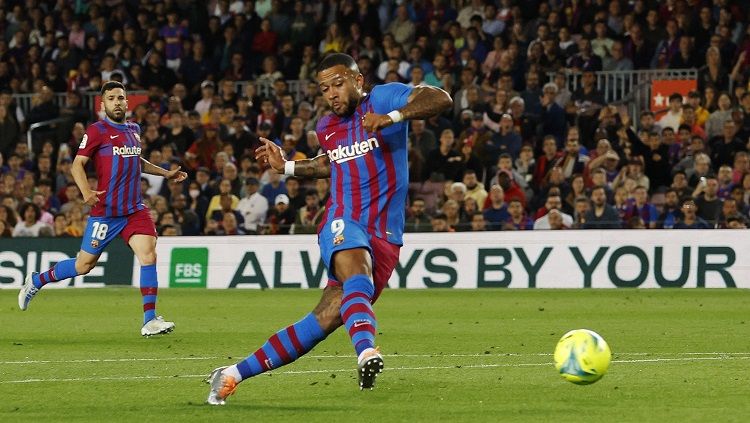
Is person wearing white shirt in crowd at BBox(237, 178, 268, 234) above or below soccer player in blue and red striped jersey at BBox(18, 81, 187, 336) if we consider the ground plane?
below

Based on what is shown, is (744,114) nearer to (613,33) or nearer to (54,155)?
(613,33)

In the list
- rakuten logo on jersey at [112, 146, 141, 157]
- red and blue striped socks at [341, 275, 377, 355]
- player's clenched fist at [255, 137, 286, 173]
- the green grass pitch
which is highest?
player's clenched fist at [255, 137, 286, 173]

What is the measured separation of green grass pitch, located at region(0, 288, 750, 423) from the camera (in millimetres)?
7785

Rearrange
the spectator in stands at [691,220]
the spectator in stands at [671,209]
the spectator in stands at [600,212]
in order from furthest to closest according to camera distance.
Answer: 1. the spectator in stands at [600,212]
2. the spectator in stands at [671,209]
3. the spectator in stands at [691,220]

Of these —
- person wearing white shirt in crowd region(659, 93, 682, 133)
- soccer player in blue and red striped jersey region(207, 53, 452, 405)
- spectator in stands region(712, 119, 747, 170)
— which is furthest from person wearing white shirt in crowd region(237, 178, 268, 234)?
soccer player in blue and red striped jersey region(207, 53, 452, 405)

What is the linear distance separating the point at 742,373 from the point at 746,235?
9456mm

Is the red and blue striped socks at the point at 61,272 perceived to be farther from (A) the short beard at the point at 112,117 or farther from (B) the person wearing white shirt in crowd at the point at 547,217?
(B) the person wearing white shirt in crowd at the point at 547,217

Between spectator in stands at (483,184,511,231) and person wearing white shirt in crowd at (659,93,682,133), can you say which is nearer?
spectator in stands at (483,184,511,231)

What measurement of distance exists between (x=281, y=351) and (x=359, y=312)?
0.53 metres

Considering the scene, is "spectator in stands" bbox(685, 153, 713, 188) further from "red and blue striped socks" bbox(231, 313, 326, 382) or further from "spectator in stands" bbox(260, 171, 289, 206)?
"red and blue striped socks" bbox(231, 313, 326, 382)

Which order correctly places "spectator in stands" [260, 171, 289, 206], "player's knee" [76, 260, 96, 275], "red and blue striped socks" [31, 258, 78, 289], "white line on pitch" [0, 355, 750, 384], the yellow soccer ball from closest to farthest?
the yellow soccer ball < "white line on pitch" [0, 355, 750, 384] < "player's knee" [76, 260, 96, 275] < "red and blue striped socks" [31, 258, 78, 289] < "spectator in stands" [260, 171, 289, 206]

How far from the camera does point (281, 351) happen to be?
7.88 m

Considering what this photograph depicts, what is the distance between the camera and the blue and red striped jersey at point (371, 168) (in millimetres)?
8219

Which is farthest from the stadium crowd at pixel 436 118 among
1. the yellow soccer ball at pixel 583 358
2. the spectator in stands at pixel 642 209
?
the yellow soccer ball at pixel 583 358
